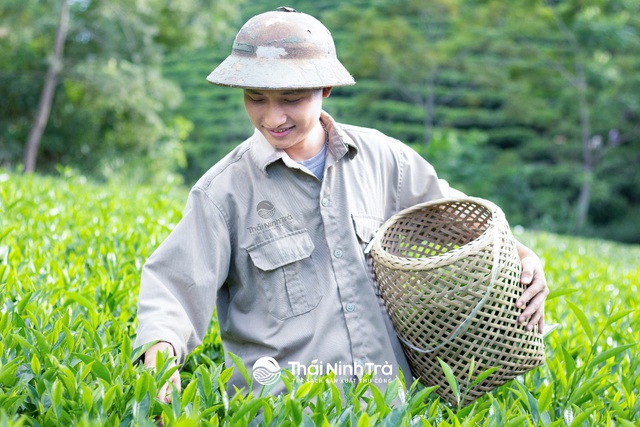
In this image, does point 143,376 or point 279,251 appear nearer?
point 143,376

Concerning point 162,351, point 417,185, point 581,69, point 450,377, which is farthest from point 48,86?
point 450,377

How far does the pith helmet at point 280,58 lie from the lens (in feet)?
6.90

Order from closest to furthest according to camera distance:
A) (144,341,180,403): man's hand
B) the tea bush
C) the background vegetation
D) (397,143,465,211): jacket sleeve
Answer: the tea bush
(144,341,180,403): man's hand
(397,143,465,211): jacket sleeve
the background vegetation

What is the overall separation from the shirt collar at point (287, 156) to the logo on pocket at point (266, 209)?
0.31ft

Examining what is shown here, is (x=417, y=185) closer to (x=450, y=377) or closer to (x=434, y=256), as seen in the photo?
(x=434, y=256)

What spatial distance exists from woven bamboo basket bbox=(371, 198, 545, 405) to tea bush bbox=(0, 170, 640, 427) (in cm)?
9

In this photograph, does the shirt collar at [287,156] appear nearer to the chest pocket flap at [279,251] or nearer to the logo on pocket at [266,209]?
the logo on pocket at [266,209]

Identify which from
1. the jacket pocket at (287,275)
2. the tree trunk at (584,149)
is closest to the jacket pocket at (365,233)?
the jacket pocket at (287,275)

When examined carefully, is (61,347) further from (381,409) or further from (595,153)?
(595,153)

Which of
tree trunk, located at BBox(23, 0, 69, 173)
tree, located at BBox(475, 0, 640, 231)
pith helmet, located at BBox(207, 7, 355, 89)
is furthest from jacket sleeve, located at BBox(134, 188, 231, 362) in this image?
tree, located at BBox(475, 0, 640, 231)

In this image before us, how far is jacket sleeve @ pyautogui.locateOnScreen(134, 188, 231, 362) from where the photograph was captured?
80.7 inches

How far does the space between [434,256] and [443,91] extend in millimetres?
26133

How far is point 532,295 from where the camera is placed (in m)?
2.18

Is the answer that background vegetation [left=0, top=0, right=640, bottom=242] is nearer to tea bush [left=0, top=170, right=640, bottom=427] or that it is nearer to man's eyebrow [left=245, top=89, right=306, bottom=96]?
tea bush [left=0, top=170, right=640, bottom=427]
